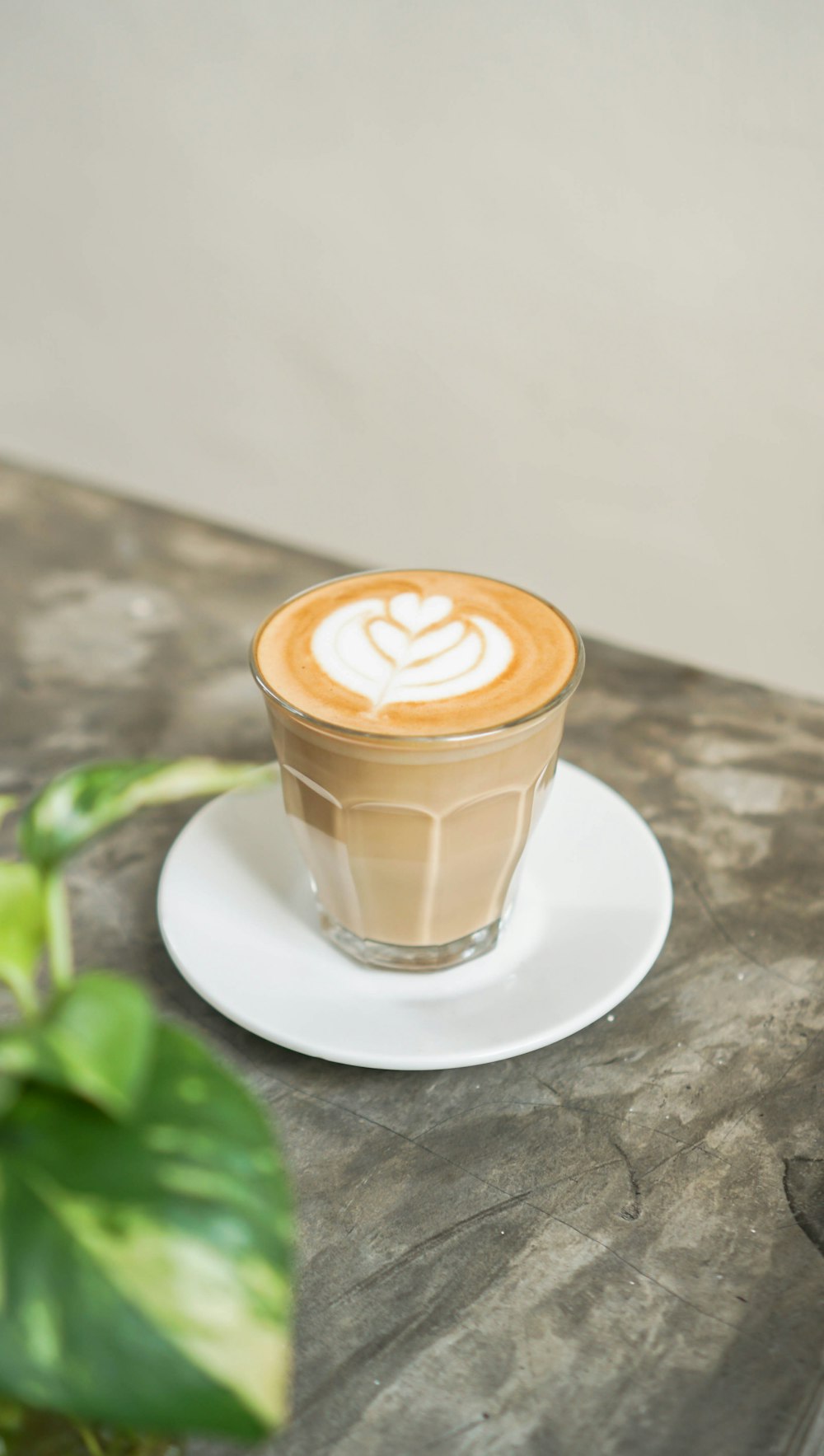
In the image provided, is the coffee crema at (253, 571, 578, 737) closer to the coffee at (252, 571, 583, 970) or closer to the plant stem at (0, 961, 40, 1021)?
the coffee at (252, 571, 583, 970)

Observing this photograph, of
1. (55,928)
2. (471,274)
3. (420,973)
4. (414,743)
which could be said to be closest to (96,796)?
(55,928)

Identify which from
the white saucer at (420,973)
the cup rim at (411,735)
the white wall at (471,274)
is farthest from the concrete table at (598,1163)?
the white wall at (471,274)

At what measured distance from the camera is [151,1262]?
0.81 ft

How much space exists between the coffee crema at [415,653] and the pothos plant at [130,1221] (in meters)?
0.34

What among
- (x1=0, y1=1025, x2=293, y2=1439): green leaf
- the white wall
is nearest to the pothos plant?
(x1=0, y1=1025, x2=293, y2=1439): green leaf

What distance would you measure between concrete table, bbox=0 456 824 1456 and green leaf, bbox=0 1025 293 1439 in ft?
0.81

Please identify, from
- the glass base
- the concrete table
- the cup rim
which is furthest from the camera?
the glass base

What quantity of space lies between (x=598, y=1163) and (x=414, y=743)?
0.78ft

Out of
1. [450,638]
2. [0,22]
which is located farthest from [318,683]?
[0,22]

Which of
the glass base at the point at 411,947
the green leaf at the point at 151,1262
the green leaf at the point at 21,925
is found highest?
the green leaf at the point at 21,925

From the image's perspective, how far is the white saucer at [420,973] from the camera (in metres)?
0.60

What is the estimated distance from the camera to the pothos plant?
235mm

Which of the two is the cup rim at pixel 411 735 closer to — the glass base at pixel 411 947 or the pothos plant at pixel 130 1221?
the glass base at pixel 411 947

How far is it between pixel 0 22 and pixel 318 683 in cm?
208
